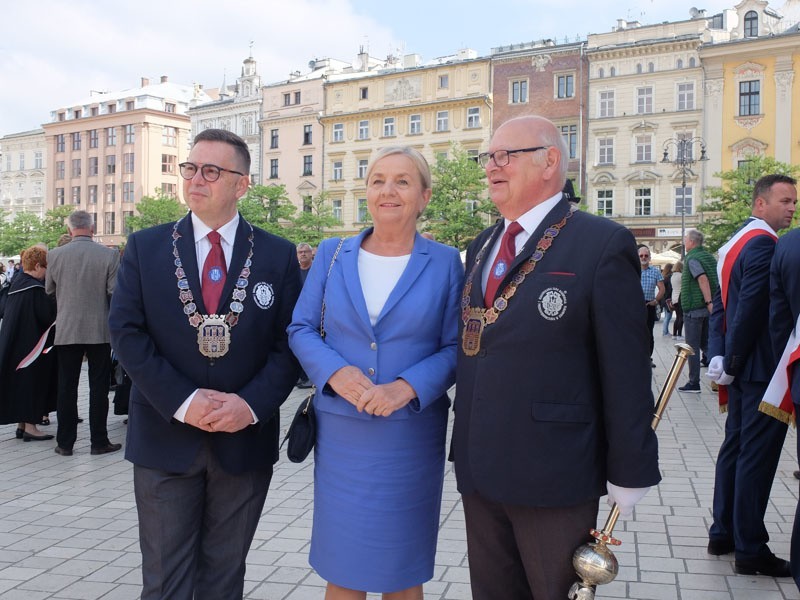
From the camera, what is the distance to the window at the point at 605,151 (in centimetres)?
4900

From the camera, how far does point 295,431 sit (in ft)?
10.1

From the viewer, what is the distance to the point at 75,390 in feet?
25.0

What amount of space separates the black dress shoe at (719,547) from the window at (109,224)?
257 ft

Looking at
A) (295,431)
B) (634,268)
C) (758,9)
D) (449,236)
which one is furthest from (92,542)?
(758,9)

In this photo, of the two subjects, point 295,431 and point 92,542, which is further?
point 92,542

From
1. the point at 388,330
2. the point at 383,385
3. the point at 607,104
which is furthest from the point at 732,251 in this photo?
the point at 607,104

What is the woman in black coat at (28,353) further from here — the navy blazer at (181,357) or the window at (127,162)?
the window at (127,162)

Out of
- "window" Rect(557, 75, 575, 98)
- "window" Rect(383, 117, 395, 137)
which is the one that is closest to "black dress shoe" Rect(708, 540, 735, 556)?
"window" Rect(557, 75, 575, 98)

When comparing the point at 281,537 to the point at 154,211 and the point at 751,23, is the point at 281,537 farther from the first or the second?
A: the point at 154,211

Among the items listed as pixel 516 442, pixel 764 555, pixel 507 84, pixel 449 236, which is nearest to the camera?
pixel 516 442

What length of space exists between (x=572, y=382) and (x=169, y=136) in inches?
3134

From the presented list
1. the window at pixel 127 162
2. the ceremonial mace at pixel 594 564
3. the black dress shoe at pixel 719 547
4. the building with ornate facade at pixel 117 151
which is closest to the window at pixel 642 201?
the building with ornate facade at pixel 117 151

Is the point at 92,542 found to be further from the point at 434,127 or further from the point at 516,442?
the point at 434,127

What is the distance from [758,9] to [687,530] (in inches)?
1961
